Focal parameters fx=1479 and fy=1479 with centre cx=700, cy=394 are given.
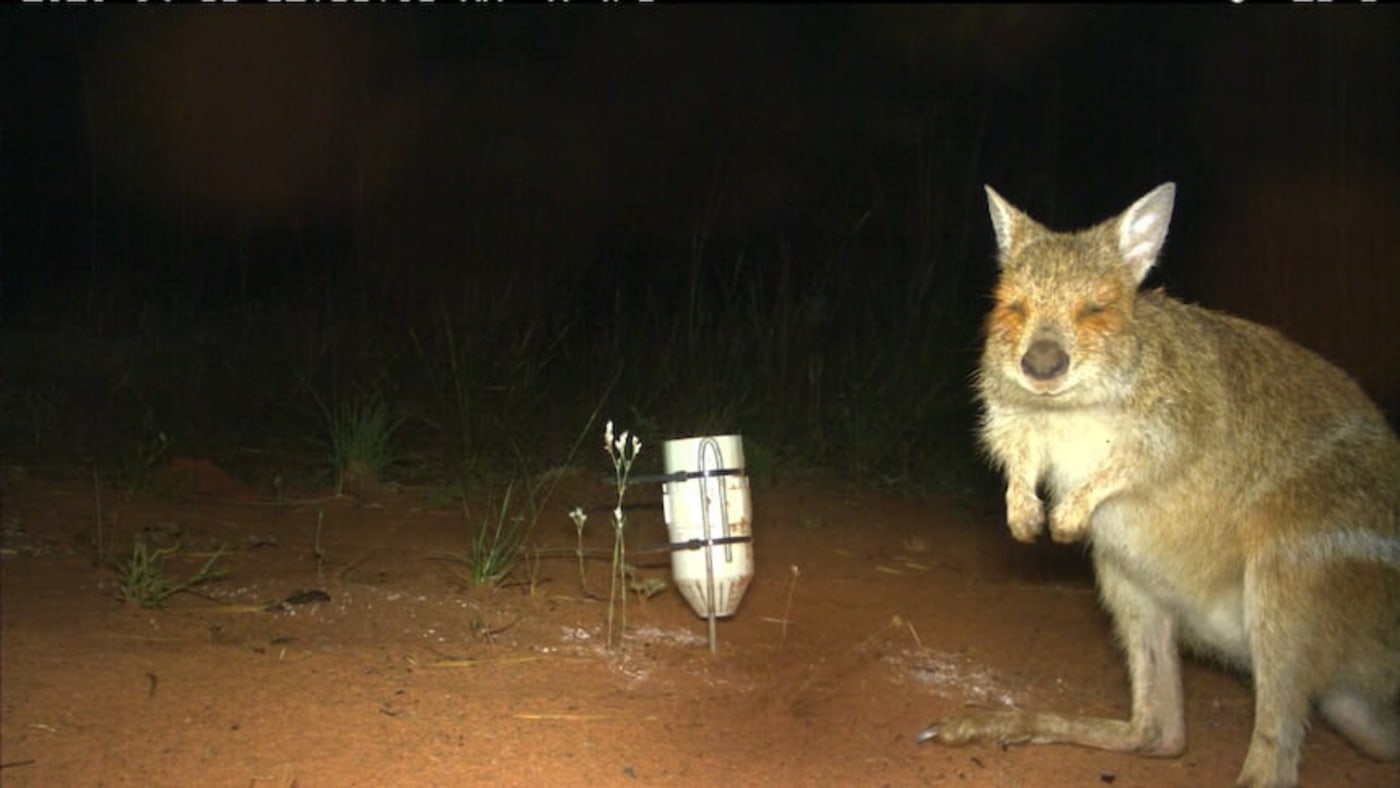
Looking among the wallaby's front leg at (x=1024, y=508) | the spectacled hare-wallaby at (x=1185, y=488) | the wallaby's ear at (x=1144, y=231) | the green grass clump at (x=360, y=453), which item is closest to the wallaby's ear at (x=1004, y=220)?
the spectacled hare-wallaby at (x=1185, y=488)

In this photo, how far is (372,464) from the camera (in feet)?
18.9

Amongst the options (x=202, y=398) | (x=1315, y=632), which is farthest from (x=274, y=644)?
(x=202, y=398)

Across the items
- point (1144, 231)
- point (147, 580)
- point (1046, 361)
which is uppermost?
point (1144, 231)

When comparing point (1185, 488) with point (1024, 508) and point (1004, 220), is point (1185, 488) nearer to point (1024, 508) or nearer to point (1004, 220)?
point (1024, 508)

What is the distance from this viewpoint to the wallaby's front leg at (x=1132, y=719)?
3.94 meters

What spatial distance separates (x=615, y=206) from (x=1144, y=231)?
10.6 metres

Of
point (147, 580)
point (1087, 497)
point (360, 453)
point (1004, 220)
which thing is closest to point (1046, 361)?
point (1087, 497)

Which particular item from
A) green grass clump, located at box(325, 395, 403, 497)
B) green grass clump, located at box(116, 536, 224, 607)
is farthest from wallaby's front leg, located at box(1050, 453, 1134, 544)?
green grass clump, located at box(325, 395, 403, 497)

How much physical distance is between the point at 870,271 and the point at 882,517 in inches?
152

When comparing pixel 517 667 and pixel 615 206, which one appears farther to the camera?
pixel 615 206

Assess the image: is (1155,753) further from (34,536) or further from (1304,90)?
(1304,90)

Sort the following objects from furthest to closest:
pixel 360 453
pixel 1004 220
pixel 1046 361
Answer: pixel 360 453 → pixel 1004 220 → pixel 1046 361

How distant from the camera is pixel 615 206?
14.2 metres

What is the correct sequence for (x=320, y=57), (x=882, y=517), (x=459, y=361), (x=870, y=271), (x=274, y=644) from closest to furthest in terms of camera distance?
(x=274, y=644), (x=882, y=517), (x=459, y=361), (x=870, y=271), (x=320, y=57)
